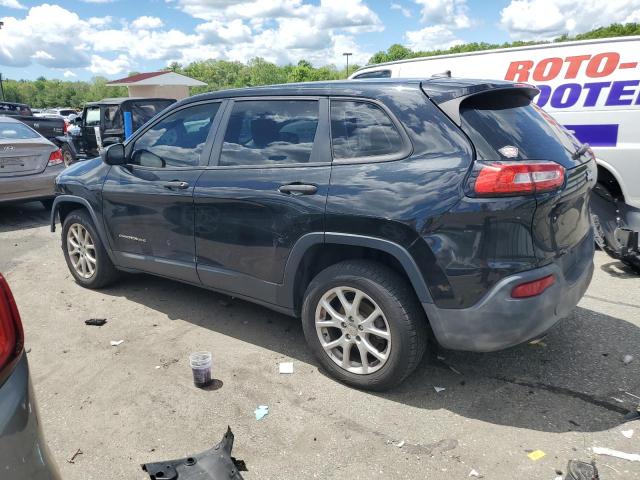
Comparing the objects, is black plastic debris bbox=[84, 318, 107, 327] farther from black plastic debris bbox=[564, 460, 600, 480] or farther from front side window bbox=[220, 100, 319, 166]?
black plastic debris bbox=[564, 460, 600, 480]

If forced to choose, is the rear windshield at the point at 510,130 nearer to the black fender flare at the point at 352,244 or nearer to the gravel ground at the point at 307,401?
the black fender flare at the point at 352,244

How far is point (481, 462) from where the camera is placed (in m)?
2.64

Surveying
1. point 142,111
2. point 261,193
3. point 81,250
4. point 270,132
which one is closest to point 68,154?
point 142,111

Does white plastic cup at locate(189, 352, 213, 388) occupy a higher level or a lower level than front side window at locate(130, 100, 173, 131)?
lower

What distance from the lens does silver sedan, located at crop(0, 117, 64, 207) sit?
808 centimetres

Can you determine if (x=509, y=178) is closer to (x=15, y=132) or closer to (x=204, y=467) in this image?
(x=204, y=467)

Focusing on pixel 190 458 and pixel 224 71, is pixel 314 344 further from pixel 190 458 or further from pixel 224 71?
pixel 224 71

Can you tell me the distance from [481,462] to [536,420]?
53 cm

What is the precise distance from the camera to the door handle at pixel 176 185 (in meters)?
3.98

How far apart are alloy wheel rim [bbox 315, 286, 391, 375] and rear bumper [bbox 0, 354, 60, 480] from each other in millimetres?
1892

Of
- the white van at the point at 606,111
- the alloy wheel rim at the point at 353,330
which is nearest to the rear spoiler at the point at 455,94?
the alloy wheel rim at the point at 353,330

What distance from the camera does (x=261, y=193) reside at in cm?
349

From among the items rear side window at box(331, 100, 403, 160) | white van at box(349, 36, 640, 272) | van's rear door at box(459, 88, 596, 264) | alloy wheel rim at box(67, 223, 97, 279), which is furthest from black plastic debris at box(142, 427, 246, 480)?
white van at box(349, 36, 640, 272)

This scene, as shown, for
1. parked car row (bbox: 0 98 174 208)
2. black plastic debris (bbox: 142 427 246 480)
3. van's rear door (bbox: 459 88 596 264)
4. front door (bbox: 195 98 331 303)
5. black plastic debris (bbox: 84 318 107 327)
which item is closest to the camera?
black plastic debris (bbox: 142 427 246 480)
